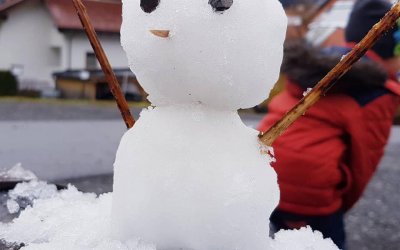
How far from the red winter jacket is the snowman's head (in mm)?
909

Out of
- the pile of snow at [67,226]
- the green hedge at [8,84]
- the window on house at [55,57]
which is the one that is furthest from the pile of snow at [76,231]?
the window on house at [55,57]

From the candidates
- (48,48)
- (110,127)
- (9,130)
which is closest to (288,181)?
(9,130)

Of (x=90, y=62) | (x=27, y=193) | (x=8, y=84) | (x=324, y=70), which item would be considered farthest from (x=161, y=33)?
(x=8, y=84)

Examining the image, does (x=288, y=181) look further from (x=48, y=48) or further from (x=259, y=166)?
(x=48, y=48)

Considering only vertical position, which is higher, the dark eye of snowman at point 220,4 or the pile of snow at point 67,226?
the dark eye of snowman at point 220,4

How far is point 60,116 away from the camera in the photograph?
629cm

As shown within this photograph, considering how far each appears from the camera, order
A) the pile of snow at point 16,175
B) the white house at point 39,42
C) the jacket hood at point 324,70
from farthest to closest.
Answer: the white house at point 39,42 < the jacket hood at point 324,70 < the pile of snow at point 16,175

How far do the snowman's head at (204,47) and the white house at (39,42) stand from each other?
29.4 ft

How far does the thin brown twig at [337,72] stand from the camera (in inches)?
18.9

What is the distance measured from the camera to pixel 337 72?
493 mm

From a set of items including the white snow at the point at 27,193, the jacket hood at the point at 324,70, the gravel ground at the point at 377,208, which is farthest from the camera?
the gravel ground at the point at 377,208

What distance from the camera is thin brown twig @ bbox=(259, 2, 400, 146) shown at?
479 millimetres

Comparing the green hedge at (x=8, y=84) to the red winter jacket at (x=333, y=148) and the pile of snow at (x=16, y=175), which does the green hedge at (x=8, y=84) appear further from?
the pile of snow at (x=16, y=175)

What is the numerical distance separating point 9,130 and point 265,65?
4.56 m
